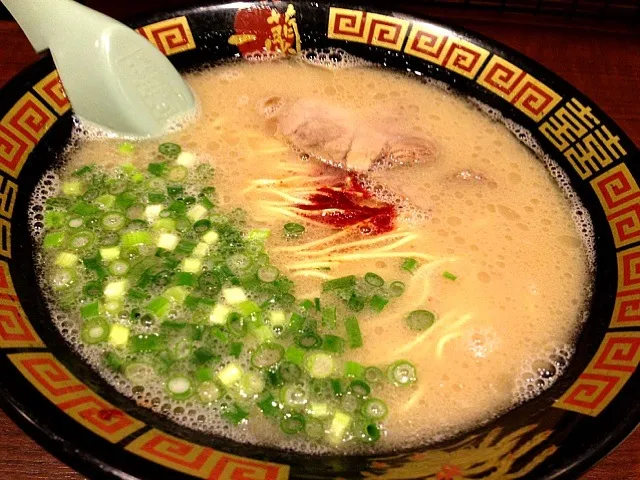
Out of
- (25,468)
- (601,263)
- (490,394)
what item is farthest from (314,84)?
(25,468)

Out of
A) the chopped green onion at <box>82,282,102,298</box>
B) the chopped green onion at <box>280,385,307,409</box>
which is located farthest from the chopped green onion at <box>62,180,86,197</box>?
the chopped green onion at <box>280,385,307,409</box>

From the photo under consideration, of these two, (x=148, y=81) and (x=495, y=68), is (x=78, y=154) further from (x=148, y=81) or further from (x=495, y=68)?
(x=495, y=68)

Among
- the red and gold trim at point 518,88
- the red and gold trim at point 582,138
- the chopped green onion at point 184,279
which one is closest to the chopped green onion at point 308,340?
the chopped green onion at point 184,279

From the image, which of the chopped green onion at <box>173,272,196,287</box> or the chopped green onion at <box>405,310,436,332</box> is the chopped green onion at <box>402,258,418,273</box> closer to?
the chopped green onion at <box>405,310,436,332</box>

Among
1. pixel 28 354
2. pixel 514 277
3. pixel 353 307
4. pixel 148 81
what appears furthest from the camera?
pixel 148 81

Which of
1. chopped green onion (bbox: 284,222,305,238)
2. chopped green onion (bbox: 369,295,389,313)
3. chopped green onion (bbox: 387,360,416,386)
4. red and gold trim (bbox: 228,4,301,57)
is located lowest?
chopped green onion (bbox: 284,222,305,238)

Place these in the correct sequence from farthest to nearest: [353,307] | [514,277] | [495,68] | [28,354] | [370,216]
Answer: [495,68], [370,216], [514,277], [353,307], [28,354]
